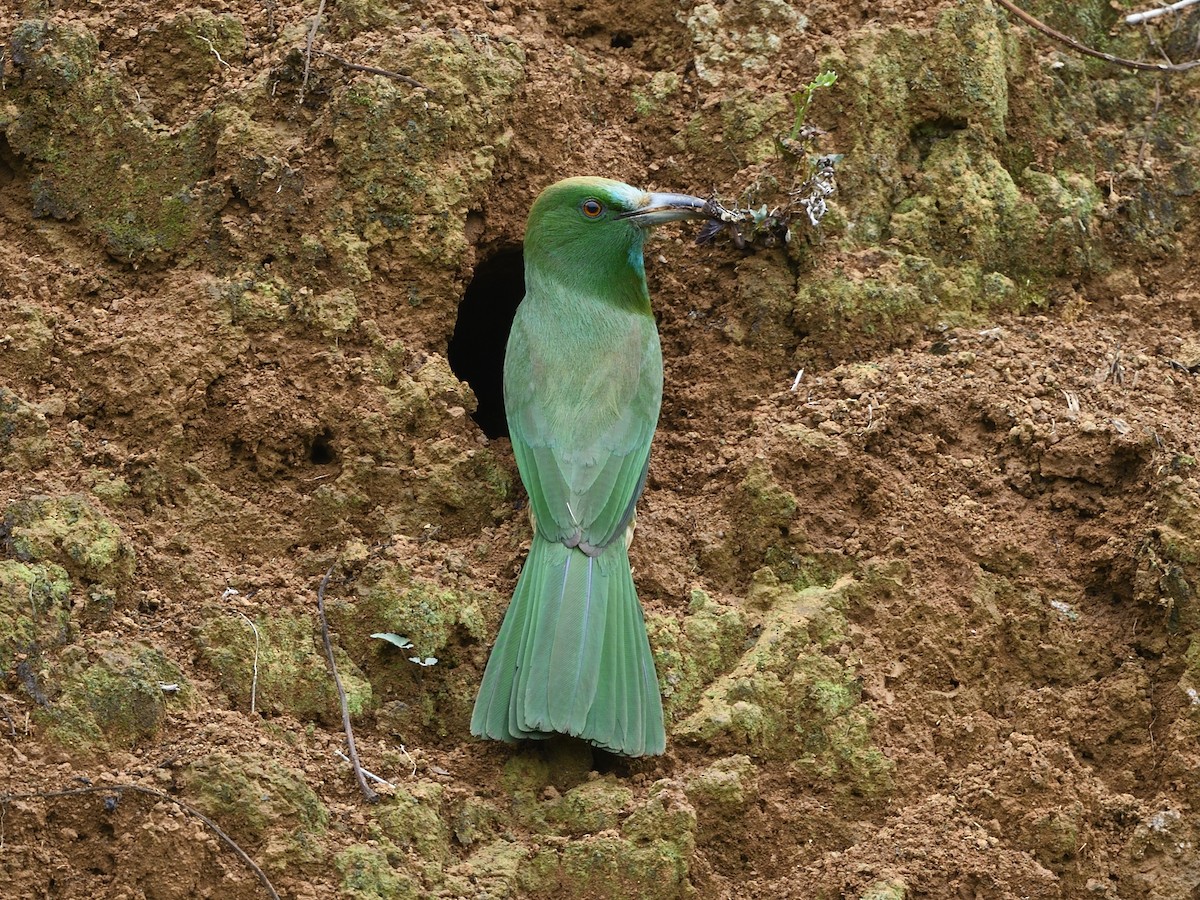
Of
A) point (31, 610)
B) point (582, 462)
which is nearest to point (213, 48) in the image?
point (582, 462)

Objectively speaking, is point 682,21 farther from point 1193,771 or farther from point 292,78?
point 1193,771

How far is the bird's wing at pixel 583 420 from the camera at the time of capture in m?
4.94

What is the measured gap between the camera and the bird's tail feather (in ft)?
14.2

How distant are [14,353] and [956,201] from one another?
3.25 m

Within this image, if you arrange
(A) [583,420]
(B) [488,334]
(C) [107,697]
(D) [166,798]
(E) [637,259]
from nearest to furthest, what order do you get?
(D) [166,798] < (C) [107,697] < (A) [583,420] < (E) [637,259] < (B) [488,334]

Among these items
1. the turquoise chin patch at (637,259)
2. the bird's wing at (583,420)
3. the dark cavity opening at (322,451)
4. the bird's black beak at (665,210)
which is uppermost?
the bird's black beak at (665,210)

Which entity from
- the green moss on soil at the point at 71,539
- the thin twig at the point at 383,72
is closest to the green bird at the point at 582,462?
the thin twig at the point at 383,72

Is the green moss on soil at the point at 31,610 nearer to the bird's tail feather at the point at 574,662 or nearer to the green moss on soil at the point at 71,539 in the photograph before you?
the green moss on soil at the point at 71,539

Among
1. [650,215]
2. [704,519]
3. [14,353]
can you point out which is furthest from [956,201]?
[14,353]

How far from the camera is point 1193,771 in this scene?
169 inches

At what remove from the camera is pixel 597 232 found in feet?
18.2

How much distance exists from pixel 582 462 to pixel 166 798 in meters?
1.79

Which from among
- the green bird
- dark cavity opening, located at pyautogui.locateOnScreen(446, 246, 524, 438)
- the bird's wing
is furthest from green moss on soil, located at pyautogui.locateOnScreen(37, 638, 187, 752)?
dark cavity opening, located at pyautogui.locateOnScreen(446, 246, 524, 438)

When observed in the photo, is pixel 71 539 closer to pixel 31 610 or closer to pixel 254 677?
pixel 31 610
